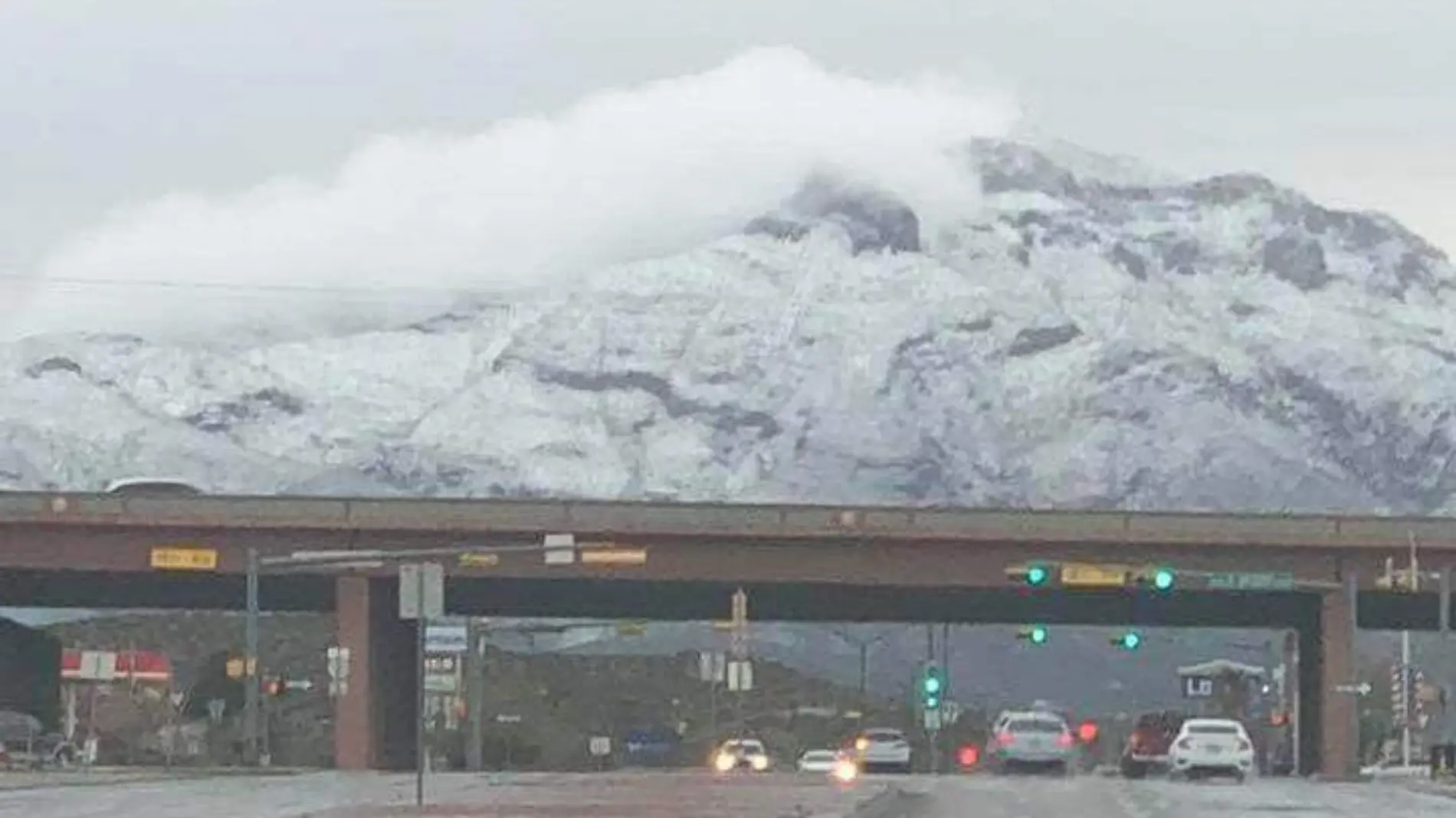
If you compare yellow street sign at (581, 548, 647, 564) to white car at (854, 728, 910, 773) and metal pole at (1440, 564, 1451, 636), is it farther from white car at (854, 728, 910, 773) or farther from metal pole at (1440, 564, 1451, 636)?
metal pole at (1440, 564, 1451, 636)

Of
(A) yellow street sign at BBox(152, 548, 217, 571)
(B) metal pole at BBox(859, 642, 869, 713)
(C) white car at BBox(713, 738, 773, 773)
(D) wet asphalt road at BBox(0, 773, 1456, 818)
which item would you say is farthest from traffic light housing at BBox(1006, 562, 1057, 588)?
(B) metal pole at BBox(859, 642, 869, 713)

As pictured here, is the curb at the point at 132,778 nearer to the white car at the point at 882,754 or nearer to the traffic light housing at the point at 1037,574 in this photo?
the white car at the point at 882,754

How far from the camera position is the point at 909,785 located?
61.8 m

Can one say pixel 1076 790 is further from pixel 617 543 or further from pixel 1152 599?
pixel 1152 599

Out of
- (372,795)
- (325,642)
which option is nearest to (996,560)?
(372,795)

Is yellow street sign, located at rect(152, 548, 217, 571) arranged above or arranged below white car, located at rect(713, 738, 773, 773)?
above

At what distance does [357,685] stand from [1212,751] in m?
27.8

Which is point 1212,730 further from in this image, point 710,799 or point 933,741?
point 933,741

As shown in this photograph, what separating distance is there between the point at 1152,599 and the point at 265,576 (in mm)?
29047

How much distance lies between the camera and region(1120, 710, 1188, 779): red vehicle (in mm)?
78625

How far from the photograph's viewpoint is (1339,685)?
282 ft

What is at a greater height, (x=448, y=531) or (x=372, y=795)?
(x=448, y=531)

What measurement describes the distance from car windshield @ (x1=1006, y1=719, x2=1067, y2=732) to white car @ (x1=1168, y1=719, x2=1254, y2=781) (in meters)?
6.71

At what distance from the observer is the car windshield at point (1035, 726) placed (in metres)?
76.8
